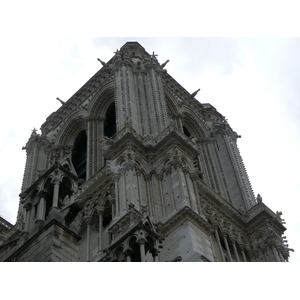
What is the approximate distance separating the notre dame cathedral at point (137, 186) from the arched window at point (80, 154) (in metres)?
0.08

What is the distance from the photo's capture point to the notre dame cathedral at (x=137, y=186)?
18000mm

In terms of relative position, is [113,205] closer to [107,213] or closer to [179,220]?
[107,213]

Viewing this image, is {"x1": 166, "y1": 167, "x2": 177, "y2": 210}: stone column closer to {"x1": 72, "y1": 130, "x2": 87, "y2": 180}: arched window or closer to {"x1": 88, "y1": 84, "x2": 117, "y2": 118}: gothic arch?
{"x1": 72, "y1": 130, "x2": 87, "y2": 180}: arched window

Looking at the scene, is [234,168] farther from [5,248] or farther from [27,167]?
[5,248]

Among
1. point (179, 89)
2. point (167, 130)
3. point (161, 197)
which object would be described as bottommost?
point (161, 197)

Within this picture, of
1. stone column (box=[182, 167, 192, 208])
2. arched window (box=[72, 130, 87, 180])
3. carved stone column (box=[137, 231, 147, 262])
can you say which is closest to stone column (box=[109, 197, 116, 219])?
stone column (box=[182, 167, 192, 208])

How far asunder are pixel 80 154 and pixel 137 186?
45.4ft

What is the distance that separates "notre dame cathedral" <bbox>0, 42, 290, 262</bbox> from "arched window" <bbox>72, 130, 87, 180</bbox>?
8 cm

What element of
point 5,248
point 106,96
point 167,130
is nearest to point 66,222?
point 5,248

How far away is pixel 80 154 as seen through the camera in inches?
1583

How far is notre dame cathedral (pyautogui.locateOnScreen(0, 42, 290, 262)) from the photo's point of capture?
18.0 meters

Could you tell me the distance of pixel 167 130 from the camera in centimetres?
3005

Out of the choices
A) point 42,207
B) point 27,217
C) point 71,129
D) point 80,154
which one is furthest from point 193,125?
point 42,207

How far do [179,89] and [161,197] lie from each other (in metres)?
16.1
